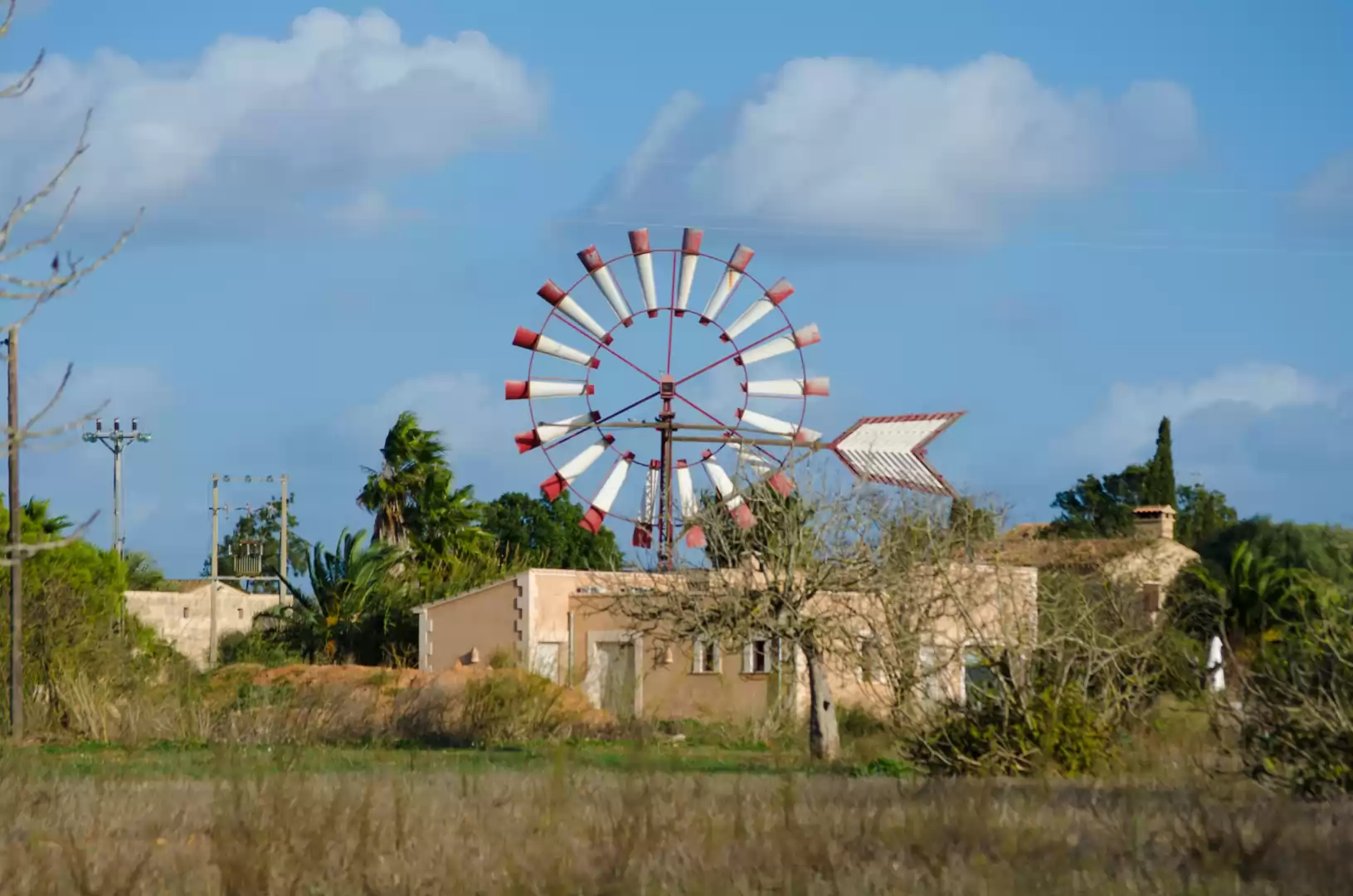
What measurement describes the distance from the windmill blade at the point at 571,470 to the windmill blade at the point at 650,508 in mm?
1370

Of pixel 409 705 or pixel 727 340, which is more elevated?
pixel 727 340

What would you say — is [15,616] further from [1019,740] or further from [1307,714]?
[1307,714]

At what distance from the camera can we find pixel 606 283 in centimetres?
4178

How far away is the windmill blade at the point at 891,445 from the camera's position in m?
37.5

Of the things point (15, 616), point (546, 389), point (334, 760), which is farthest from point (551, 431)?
point (334, 760)

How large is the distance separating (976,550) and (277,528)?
74327 mm

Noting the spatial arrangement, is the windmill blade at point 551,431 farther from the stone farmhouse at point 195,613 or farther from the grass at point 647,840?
the grass at point 647,840

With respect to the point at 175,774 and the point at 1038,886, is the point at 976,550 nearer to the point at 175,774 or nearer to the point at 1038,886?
the point at 175,774

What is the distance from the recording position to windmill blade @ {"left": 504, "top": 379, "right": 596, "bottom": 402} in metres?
42.1

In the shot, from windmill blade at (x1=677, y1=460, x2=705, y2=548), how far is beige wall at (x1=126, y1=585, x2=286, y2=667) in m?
14.7

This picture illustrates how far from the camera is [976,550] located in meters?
28.7

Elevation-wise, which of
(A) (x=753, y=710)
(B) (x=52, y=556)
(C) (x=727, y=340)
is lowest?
(A) (x=753, y=710)

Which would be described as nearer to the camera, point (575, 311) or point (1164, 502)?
point (575, 311)

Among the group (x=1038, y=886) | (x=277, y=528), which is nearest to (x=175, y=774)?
(x=1038, y=886)
